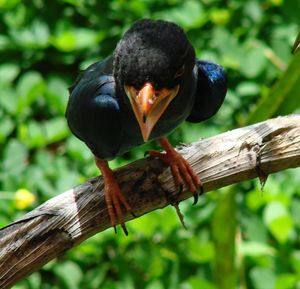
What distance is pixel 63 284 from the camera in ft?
17.7

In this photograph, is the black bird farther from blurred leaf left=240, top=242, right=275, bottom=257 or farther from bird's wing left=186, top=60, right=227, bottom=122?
blurred leaf left=240, top=242, right=275, bottom=257

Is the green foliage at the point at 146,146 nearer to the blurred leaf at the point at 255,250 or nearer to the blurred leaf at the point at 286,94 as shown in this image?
the blurred leaf at the point at 255,250

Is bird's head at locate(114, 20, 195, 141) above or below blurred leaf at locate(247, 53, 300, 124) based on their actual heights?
above

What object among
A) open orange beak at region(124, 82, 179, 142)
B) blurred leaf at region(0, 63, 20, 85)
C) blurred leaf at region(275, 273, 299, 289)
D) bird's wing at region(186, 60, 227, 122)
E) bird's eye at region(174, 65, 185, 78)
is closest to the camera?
open orange beak at region(124, 82, 179, 142)

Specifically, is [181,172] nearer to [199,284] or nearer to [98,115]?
[98,115]

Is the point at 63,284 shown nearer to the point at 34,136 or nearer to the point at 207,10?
the point at 34,136

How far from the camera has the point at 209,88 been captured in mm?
3596

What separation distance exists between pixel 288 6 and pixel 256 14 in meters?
0.25

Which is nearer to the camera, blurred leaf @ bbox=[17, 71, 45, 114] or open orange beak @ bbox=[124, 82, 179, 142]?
open orange beak @ bbox=[124, 82, 179, 142]

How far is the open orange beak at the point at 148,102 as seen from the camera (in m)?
2.91

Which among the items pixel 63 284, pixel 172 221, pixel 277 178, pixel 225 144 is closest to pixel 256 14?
pixel 277 178

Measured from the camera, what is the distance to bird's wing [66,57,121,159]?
326 centimetres

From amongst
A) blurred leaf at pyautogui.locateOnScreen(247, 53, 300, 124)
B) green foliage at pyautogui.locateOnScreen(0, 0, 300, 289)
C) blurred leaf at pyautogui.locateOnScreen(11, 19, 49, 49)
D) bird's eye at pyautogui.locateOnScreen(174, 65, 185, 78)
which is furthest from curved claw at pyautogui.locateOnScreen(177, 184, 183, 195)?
blurred leaf at pyautogui.locateOnScreen(11, 19, 49, 49)

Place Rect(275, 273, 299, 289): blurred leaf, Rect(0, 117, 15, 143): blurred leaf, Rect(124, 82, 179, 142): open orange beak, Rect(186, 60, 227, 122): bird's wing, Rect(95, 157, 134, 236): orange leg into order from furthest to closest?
Rect(0, 117, 15, 143): blurred leaf → Rect(275, 273, 299, 289): blurred leaf → Rect(186, 60, 227, 122): bird's wing → Rect(95, 157, 134, 236): orange leg → Rect(124, 82, 179, 142): open orange beak
